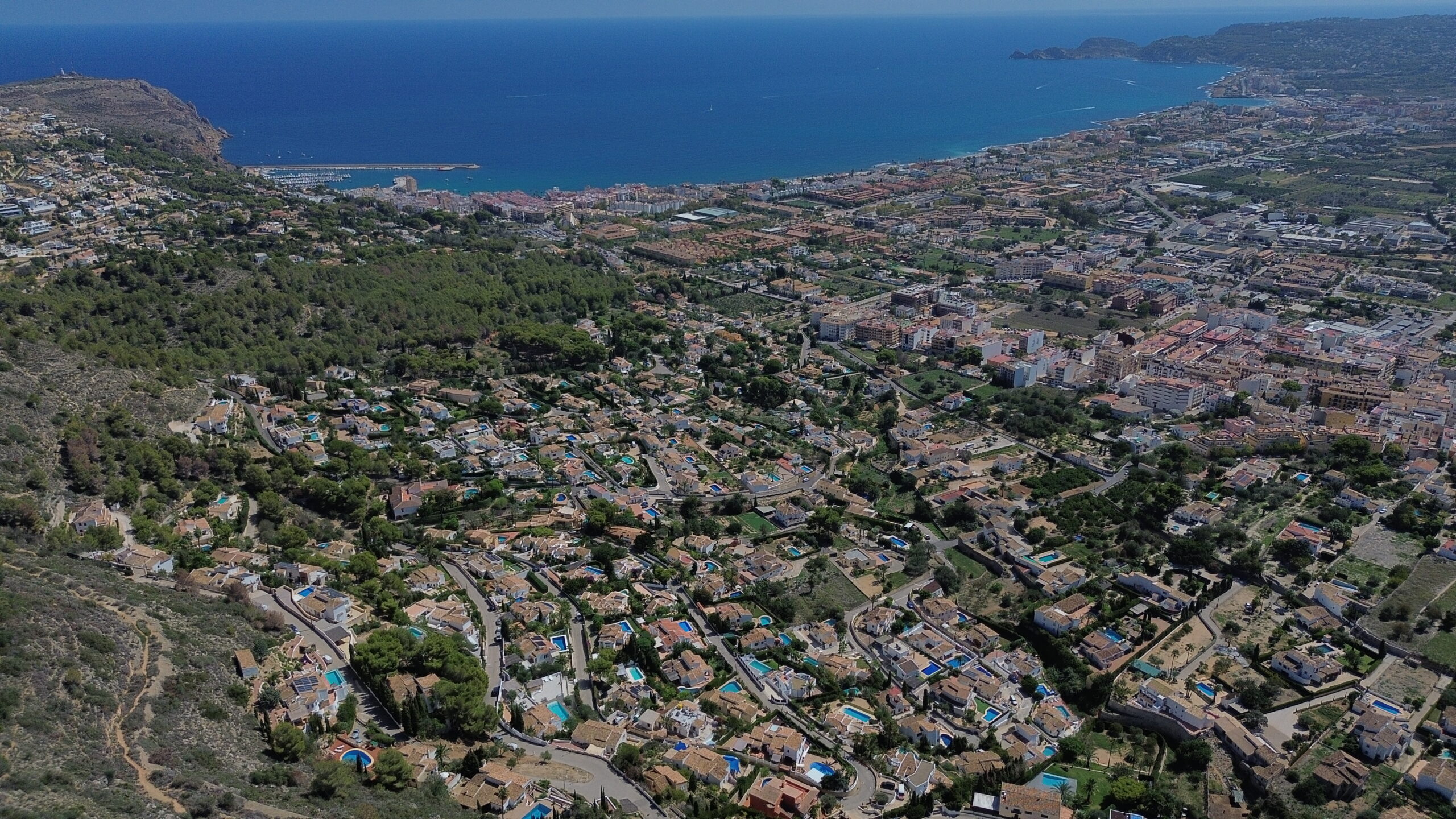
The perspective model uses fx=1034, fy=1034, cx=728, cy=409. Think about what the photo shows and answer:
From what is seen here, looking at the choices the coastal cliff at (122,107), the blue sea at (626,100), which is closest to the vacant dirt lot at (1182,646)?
the blue sea at (626,100)

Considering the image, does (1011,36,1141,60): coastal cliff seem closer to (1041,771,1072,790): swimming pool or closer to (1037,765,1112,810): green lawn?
(1037,765,1112,810): green lawn

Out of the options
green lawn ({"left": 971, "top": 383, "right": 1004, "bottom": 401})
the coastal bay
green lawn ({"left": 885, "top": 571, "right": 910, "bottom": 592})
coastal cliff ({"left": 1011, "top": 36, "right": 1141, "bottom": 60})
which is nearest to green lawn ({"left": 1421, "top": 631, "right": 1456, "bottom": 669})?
green lawn ({"left": 885, "top": 571, "right": 910, "bottom": 592})

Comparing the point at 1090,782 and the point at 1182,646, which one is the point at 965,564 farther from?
the point at 1090,782

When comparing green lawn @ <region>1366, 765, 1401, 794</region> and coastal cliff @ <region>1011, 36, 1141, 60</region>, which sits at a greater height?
coastal cliff @ <region>1011, 36, 1141, 60</region>

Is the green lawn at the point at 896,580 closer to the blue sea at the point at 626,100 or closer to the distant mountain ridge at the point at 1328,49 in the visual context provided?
the blue sea at the point at 626,100

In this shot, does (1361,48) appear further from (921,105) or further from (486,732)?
(486,732)

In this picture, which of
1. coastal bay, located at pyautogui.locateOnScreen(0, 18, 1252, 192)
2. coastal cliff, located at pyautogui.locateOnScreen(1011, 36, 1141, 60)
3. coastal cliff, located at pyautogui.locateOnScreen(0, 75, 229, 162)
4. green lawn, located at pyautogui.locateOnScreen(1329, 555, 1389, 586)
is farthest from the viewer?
coastal cliff, located at pyautogui.locateOnScreen(1011, 36, 1141, 60)
